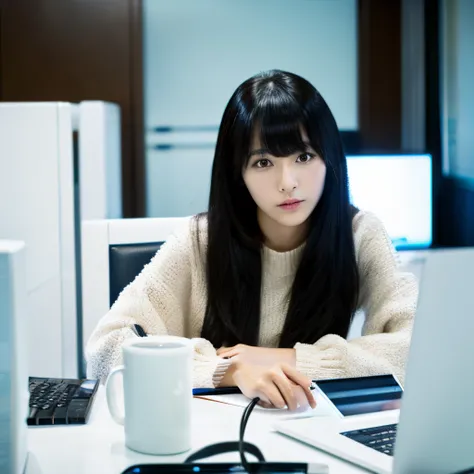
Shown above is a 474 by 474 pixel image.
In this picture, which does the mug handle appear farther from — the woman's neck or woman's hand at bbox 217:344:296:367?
the woman's neck

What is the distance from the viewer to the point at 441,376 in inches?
23.0

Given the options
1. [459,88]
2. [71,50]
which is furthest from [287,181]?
[71,50]

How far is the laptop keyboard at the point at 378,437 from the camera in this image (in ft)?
2.46

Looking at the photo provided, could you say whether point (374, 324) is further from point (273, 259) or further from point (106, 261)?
point (106, 261)

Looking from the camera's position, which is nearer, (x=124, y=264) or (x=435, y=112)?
(x=124, y=264)

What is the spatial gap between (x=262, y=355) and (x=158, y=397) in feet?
1.32

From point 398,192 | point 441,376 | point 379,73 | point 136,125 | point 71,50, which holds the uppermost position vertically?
point 71,50

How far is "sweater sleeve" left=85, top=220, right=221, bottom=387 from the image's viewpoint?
1.16 meters

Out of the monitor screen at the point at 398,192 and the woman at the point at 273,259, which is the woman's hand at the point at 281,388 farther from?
the monitor screen at the point at 398,192

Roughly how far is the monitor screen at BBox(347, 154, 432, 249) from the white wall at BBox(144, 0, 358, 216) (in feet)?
2.96

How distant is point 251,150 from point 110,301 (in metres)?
0.44

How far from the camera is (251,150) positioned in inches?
50.4

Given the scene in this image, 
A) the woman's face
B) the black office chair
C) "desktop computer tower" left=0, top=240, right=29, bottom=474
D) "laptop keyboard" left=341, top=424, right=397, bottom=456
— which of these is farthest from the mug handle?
the black office chair

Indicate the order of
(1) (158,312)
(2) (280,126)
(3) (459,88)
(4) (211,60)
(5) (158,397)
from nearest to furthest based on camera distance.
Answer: (5) (158,397), (2) (280,126), (1) (158,312), (3) (459,88), (4) (211,60)
